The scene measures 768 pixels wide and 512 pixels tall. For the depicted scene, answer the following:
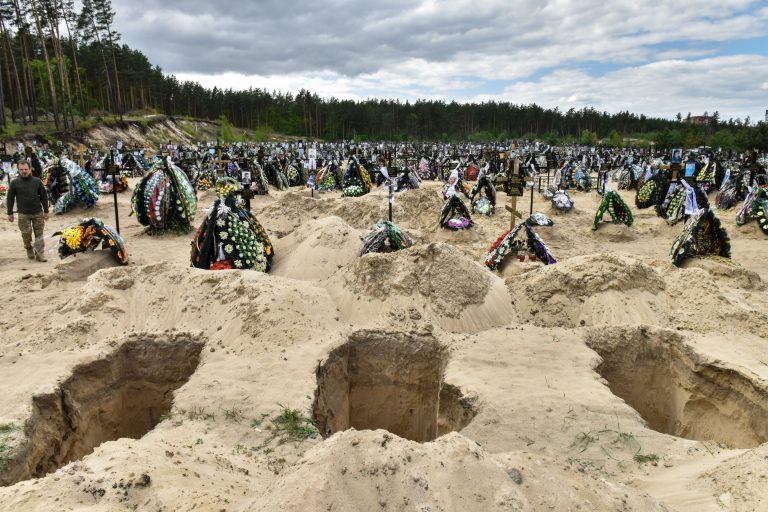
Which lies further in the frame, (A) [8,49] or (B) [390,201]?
(A) [8,49]

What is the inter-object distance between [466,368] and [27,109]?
2071 inches

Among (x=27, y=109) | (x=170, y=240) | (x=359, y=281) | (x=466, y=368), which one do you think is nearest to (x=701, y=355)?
(x=466, y=368)

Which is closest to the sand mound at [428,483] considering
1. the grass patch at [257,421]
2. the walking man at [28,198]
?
the grass patch at [257,421]

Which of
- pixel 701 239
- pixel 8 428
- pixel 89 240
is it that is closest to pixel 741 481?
pixel 8 428

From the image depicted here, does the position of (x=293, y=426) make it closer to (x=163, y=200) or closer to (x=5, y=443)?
(x=5, y=443)

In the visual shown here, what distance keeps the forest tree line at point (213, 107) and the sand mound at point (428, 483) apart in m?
36.2

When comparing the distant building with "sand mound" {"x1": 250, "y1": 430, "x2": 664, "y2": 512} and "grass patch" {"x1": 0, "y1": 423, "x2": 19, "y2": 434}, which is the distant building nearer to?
"sand mound" {"x1": 250, "y1": 430, "x2": 664, "y2": 512}

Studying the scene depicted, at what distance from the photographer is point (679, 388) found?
585 centimetres

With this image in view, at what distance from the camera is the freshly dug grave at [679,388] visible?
5.14m

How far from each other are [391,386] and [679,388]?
3.44m

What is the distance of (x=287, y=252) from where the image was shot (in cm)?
1074

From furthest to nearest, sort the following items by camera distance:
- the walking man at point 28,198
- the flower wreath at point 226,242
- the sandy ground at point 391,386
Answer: the walking man at point 28,198, the flower wreath at point 226,242, the sandy ground at point 391,386

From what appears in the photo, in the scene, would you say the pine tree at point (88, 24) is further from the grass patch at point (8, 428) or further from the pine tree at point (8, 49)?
the grass patch at point (8, 428)

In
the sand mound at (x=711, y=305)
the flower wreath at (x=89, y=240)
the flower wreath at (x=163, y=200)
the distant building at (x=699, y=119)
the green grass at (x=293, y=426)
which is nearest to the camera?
the green grass at (x=293, y=426)
